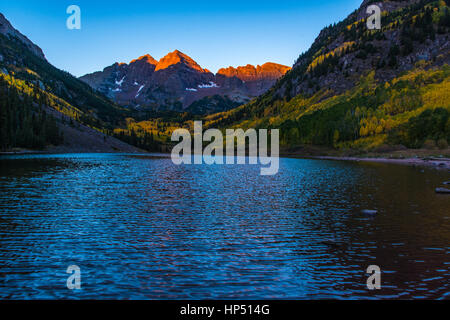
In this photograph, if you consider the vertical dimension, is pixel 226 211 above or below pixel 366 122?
below

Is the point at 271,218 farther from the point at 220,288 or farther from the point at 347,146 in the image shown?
the point at 347,146

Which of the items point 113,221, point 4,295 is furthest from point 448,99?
point 4,295

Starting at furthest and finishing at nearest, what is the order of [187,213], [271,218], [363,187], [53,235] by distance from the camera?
[363,187] → [187,213] → [271,218] → [53,235]

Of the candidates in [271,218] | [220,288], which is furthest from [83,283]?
[271,218]

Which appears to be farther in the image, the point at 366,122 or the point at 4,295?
the point at 366,122

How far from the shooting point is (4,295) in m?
14.2

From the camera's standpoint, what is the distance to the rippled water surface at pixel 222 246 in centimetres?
1529

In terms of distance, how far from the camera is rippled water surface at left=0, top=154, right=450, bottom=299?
15.3m

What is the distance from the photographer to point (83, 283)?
51.7 ft

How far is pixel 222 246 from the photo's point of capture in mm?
21812

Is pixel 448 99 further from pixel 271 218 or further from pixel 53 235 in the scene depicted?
pixel 53 235

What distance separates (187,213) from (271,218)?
8.70 metres
